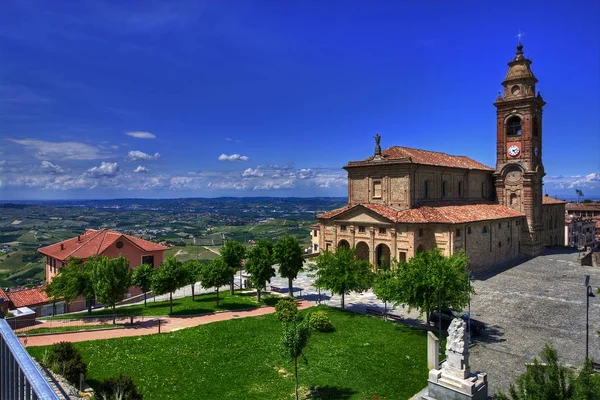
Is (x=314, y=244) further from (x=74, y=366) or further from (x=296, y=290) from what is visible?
(x=74, y=366)

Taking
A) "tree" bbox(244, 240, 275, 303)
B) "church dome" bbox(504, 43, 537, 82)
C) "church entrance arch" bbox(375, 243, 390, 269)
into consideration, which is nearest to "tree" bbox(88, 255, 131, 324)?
"tree" bbox(244, 240, 275, 303)

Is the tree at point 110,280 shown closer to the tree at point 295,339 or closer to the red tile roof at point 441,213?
the tree at point 295,339

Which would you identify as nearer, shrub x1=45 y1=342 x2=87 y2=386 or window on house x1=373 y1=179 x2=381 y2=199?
shrub x1=45 y1=342 x2=87 y2=386

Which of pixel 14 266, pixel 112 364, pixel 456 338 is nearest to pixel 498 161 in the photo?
pixel 456 338

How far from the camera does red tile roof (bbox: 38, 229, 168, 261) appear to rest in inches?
1624

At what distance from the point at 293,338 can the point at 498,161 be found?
51498mm

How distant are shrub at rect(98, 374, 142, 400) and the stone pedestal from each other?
11.5m

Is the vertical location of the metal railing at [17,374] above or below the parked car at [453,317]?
above

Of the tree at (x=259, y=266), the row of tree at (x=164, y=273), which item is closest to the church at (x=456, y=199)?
the row of tree at (x=164, y=273)

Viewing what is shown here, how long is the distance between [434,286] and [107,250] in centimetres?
3601

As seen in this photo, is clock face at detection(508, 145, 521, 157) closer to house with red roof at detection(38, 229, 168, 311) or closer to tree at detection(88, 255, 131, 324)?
house with red roof at detection(38, 229, 168, 311)

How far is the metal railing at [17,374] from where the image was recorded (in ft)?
12.1

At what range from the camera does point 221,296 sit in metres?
36.7

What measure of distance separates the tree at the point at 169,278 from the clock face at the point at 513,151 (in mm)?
48526
